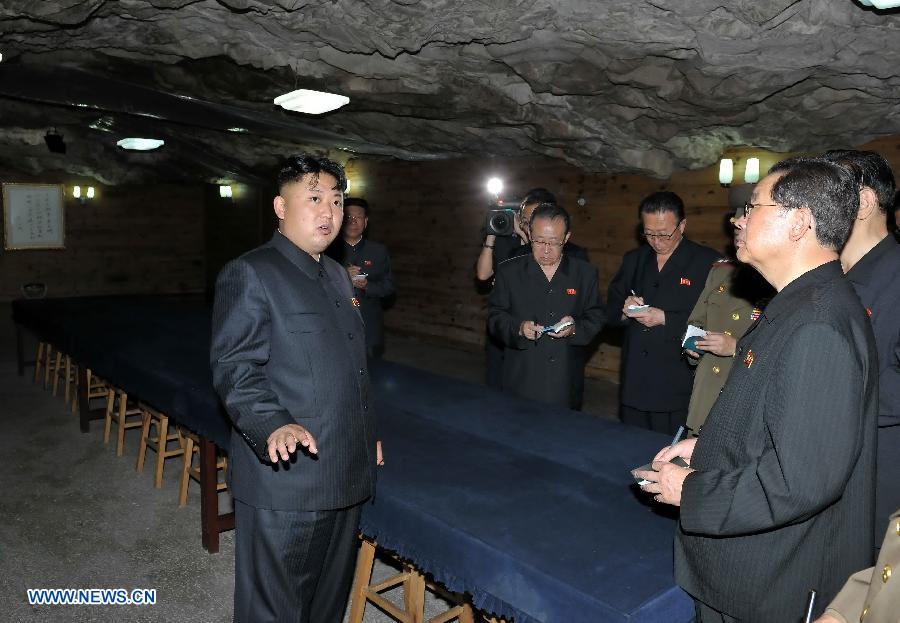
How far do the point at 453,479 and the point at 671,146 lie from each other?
17.0 ft

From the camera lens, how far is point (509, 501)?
2145mm

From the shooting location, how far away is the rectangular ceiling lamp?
20.3ft

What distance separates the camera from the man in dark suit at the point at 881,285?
210 cm

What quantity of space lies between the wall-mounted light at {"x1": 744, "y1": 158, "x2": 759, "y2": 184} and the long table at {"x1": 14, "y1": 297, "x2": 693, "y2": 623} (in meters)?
4.11

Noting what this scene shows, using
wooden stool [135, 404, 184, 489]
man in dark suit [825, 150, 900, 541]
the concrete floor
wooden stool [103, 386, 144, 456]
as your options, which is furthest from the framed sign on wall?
man in dark suit [825, 150, 900, 541]

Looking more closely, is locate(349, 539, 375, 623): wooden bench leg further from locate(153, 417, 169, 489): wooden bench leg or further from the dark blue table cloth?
locate(153, 417, 169, 489): wooden bench leg

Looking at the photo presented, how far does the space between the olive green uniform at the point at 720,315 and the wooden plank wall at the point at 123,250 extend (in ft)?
45.5

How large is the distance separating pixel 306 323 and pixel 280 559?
0.76 meters

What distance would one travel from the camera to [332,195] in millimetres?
2211

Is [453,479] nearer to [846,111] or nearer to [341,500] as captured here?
[341,500]

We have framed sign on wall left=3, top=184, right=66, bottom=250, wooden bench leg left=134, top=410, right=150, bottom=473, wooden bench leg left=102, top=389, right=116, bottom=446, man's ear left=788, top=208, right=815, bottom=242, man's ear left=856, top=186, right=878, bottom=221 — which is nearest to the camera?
man's ear left=788, top=208, right=815, bottom=242

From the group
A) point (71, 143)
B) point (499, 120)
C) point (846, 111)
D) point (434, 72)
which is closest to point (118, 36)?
point (434, 72)

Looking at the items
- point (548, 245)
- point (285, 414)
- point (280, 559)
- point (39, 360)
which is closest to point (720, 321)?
point (548, 245)

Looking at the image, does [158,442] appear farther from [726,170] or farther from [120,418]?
[726,170]
